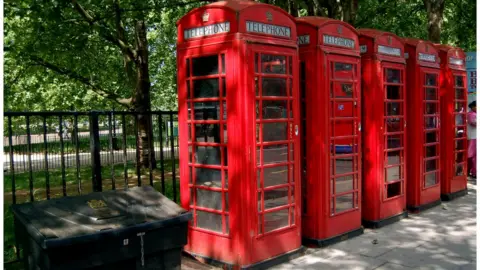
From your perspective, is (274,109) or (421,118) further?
(421,118)

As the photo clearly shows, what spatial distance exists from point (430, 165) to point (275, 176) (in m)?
3.99

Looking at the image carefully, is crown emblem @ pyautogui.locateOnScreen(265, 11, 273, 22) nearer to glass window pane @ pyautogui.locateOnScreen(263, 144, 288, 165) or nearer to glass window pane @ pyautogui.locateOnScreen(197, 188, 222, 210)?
glass window pane @ pyautogui.locateOnScreen(263, 144, 288, 165)

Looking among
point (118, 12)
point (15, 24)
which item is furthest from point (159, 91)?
point (118, 12)

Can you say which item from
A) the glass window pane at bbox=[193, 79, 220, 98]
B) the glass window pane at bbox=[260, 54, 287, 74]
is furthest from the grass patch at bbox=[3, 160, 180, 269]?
the glass window pane at bbox=[260, 54, 287, 74]

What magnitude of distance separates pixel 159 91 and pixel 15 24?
45.6 feet

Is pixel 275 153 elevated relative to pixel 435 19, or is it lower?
lower

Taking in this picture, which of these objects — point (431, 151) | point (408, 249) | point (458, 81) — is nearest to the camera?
point (408, 249)

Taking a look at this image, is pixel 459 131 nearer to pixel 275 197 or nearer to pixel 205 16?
pixel 275 197

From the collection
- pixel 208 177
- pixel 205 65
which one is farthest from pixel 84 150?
pixel 205 65

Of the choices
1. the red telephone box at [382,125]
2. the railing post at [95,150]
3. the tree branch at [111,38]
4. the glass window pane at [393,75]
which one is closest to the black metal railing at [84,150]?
the railing post at [95,150]

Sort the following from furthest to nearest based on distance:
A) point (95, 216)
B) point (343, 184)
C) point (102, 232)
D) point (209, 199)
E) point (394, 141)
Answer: point (394, 141) → point (343, 184) → point (209, 199) → point (95, 216) → point (102, 232)

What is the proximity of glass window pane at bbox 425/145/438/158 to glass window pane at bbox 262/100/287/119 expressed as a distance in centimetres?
376

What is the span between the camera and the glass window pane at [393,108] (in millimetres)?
6535

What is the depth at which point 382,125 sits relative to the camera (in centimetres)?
632
